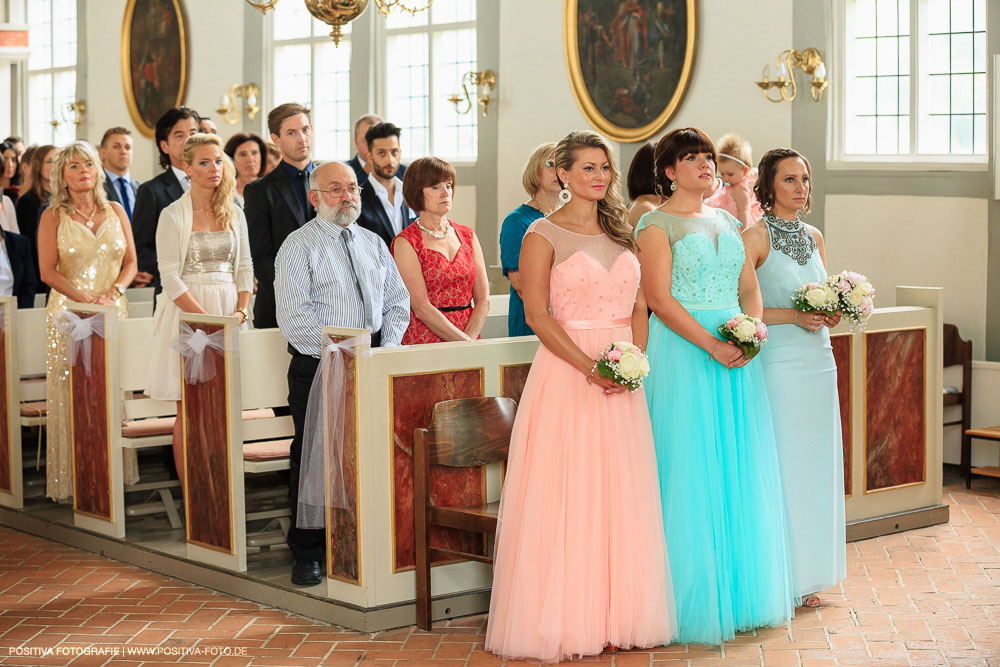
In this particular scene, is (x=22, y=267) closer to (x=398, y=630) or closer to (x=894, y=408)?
(x=398, y=630)

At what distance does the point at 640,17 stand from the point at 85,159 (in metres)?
5.27

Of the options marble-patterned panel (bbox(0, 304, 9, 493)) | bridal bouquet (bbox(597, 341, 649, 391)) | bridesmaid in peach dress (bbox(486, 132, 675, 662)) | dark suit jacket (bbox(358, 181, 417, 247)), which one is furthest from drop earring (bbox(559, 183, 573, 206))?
marble-patterned panel (bbox(0, 304, 9, 493))

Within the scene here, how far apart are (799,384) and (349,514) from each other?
194 centimetres

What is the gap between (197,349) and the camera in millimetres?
5816

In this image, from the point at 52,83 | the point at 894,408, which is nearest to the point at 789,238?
the point at 894,408

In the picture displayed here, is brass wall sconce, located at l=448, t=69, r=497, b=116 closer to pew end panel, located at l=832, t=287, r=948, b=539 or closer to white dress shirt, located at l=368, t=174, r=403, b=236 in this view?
white dress shirt, located at l=368, t=174, r=403, b=236

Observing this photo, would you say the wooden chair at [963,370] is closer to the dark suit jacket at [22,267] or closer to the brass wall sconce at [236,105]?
the dark suit jacket at [22,267]

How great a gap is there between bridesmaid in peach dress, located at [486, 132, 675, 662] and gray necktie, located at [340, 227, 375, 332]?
915mm

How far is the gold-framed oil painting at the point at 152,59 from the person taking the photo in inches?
614

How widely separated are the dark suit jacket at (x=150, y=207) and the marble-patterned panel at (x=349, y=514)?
8.84ft

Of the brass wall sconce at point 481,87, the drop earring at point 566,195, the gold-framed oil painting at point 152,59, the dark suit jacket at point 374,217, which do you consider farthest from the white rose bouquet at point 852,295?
the gold-framed oil painting at point 152,59

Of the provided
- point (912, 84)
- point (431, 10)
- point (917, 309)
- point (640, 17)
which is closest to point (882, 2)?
point (912, 84)

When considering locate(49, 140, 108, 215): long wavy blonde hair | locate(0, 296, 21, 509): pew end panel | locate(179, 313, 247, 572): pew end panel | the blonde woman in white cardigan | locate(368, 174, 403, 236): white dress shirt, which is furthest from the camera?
locate(0, 296, 21, 509): pew end panel

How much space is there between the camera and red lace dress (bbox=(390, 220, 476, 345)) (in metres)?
5.94
